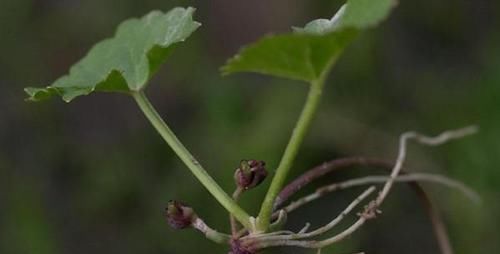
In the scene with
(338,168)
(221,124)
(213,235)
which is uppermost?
(213,235)

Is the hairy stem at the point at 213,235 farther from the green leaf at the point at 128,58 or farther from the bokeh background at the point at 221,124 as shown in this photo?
the bokeh background at the point at 221,124

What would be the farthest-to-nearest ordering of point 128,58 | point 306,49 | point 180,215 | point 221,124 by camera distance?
1. point 221,124
2. point 128,58
3. point 180,215
4. point 306,49

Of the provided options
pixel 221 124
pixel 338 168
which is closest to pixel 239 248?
pixel 338 168

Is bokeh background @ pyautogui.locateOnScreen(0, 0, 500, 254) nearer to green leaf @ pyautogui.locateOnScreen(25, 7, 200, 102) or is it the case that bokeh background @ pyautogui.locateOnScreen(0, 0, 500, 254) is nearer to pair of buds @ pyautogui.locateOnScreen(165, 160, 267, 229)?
green leaf @ pyautogui.locateOnScreen(25, 7, 200, 102)

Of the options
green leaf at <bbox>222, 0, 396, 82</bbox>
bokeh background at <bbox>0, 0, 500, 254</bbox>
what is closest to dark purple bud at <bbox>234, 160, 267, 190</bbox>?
green leaf at <bbox>222, 0, 396, 82</bbox>

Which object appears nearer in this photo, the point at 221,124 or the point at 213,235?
the point at 213,235

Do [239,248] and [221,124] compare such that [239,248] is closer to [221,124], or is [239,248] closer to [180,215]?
[180,215]
